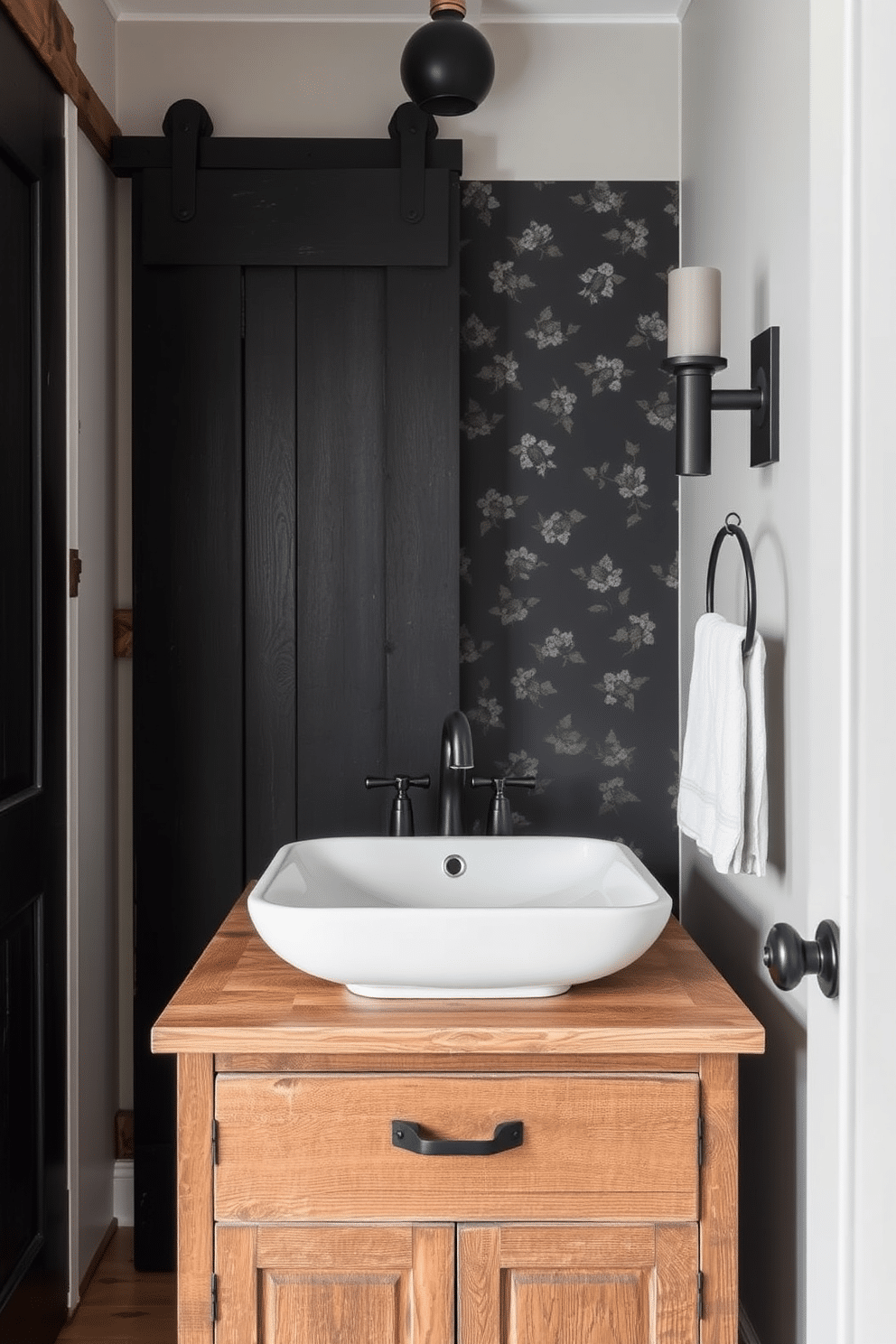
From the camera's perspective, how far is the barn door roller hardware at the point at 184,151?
214cm

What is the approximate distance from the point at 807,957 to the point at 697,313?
946 millimetres

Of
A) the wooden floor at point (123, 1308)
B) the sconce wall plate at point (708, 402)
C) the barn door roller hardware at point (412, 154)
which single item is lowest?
the wooden floor at point (123, 1308)

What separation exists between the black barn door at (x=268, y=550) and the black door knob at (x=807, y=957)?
4.23 feet

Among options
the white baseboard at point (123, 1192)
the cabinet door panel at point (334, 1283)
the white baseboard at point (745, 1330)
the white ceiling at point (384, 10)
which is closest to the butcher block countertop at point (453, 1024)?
the cabinet door panel at point (334, 1283)

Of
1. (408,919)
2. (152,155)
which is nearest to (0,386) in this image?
(152,155)

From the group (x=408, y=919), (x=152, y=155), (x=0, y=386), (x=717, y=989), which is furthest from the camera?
(x=152, y=155)

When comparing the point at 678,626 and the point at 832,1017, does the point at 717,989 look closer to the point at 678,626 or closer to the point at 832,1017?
the point at 832,1017

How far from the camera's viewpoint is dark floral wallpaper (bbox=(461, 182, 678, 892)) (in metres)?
2.25

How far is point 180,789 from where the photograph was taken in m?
2.22

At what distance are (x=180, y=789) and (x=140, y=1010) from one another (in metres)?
0.41

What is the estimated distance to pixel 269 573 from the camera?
7.27 feet

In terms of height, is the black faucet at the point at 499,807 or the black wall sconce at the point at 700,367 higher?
the black wall sconce at the point at 700,367

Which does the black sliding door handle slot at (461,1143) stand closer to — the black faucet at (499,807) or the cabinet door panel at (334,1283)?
the cabinet door panel at (334,1283)

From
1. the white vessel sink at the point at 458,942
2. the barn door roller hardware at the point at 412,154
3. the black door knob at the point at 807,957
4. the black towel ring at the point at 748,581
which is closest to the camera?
the black door knob at the point at 807,957
